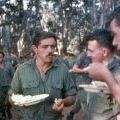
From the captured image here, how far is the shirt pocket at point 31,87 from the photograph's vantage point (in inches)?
193

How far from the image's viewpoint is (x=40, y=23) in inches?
1203

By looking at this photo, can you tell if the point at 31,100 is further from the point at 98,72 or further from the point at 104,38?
the point at 98,72

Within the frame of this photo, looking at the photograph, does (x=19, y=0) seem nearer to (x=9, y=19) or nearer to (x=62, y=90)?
(x=9, y=19)

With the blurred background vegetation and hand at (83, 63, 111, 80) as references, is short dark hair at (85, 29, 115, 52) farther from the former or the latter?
the blurred background vegetation

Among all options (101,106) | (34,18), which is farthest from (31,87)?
(34,18)

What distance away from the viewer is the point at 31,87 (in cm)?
492

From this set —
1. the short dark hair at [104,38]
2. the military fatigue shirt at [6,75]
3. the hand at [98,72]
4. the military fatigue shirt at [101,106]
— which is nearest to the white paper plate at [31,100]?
the military fatigue shirt at [101,106]

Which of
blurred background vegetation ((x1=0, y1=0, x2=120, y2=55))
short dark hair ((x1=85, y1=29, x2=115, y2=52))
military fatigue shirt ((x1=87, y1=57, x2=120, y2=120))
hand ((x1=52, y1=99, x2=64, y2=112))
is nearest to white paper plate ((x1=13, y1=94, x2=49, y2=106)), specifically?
hand ((x1=52, y1=99, x2=64, y2=112))

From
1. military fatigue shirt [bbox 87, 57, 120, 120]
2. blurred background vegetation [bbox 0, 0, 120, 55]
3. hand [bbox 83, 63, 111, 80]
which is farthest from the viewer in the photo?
blurred background vegetation [bbox 0, 0, 120, 55]

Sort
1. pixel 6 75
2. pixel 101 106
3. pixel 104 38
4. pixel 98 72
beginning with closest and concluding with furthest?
pixel 98 72 → pixel 101 106 → pixel 104 38 → pixel 6 75

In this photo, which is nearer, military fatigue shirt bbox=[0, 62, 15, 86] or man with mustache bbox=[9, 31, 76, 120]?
man with mustache bbox=[9, 31, 76, 120]

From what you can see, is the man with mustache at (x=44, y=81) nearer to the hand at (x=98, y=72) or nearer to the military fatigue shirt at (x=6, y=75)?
the hand at (x=98, y=72)

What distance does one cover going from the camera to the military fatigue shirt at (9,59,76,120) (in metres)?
4.90

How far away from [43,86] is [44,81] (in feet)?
0.20
